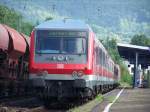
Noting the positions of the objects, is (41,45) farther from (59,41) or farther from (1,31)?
(1,31)

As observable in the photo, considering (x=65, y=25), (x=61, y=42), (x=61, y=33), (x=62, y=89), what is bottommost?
(x=62, y=89)

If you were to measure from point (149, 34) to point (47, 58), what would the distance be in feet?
389

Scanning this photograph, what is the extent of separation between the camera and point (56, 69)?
18.9 metres

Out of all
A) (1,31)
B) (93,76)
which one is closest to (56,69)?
(93,76)

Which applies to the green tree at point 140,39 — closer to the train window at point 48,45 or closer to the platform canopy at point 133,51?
the platform canopy at point 133,51

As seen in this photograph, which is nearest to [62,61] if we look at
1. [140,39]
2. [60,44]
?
[60,44]

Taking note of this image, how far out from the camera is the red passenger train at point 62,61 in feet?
61.9

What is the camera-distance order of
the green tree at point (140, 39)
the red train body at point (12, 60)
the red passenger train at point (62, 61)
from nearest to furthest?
the red passenger train at point (62, 61) → the red train body at point (12, 60) → the green tree at point (140, 39)

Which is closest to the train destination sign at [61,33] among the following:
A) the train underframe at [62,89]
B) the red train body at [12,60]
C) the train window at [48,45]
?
the train window at [48,45]

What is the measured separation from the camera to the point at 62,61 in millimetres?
19094

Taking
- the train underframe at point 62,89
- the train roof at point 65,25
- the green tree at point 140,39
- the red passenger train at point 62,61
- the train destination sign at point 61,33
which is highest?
the green tree at point 140,39

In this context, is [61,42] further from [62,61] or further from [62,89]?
[62,89]

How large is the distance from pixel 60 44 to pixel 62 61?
71 centimetres

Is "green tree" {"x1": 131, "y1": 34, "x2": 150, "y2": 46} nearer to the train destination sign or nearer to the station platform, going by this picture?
the station platform
